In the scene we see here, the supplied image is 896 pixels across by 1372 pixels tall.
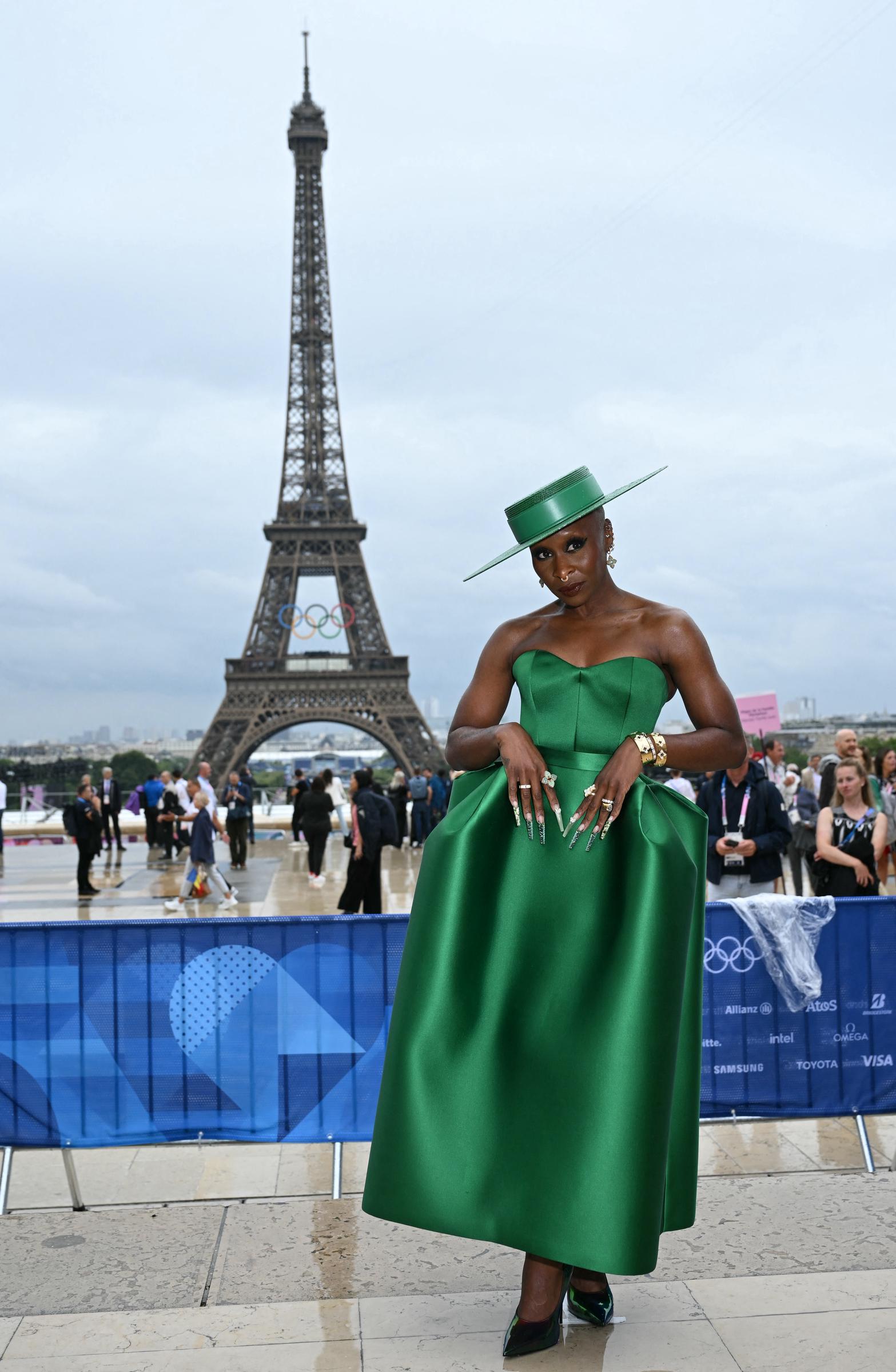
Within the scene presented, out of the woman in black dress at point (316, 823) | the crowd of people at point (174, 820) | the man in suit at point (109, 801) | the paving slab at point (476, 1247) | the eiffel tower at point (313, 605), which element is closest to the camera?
the paving slab at point (476, 1247)

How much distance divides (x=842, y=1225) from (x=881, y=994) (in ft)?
3.55

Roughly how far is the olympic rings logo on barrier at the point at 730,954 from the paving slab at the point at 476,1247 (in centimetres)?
75

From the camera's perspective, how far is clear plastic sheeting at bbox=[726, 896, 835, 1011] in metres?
4.64

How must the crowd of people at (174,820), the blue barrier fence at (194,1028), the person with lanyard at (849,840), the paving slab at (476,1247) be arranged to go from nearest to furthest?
1. the paving slab at (476,1247)
2. the blue barrier fence at (194,1028)
3. the person with lanyard at (849,840)
4. the crowd of people at (174,820)

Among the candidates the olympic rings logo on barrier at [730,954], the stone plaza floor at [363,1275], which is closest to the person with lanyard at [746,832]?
the stone plaza floor at [363,1275]

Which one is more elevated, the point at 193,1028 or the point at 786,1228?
the point at 193,1028

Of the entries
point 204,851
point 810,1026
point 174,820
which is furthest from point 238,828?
point 810,1026

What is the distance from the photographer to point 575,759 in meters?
3.05

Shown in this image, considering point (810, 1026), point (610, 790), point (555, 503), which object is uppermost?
point (555, 503)

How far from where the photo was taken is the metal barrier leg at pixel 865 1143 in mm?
4469

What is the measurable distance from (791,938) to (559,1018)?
199cm

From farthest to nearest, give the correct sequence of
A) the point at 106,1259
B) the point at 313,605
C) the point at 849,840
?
the point at 313,605 < the point at 849,840 < the point at 106,1259

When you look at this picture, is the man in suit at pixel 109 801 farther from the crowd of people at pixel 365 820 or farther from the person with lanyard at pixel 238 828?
the crowd of people at pixel 365 820

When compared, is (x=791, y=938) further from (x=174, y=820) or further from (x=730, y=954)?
(x=174, y=820)
